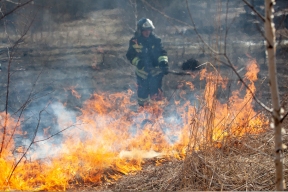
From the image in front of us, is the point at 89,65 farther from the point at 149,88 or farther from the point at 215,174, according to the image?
the point at 215,174

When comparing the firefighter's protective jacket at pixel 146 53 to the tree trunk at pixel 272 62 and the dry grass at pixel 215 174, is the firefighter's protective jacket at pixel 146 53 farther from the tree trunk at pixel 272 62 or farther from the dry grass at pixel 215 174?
the tree trunk at pixel 272 62

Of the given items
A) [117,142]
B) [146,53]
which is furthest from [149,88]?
[117,142]

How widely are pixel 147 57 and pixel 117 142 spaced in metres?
2.45

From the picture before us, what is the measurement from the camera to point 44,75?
13.0 metres

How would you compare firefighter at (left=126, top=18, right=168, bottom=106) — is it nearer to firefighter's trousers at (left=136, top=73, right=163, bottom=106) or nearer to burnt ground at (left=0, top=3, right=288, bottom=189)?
firefighter's trousers at (left=136, top=73, right=163, bottom=106)

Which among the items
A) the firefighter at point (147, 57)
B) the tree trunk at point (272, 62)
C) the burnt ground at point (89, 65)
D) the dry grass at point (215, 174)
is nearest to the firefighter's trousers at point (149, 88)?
the firefighter at point (147, 57)

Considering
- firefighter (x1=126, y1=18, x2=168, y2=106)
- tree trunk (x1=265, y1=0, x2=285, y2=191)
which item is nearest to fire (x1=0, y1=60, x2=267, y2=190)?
firefighter (x1=126, y1=18, x2=168, y2=106)

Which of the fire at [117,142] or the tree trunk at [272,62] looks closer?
the tree trunk at [272,62]

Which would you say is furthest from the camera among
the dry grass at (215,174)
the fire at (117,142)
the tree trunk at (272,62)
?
the fire at (117,142)

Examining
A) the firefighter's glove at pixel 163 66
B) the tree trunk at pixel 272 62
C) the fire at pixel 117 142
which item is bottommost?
the fire at pixel 117 142

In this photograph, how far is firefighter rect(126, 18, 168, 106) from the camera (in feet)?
26.1

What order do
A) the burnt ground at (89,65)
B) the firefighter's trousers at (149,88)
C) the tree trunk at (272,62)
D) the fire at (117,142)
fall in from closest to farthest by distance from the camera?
the tree trunk at (272,62), the fire at (117,142), the firefighter's trousers at (149,88), the burnt ground at (89,65)

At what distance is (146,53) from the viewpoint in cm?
808

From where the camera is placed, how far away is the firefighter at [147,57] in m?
7.96
